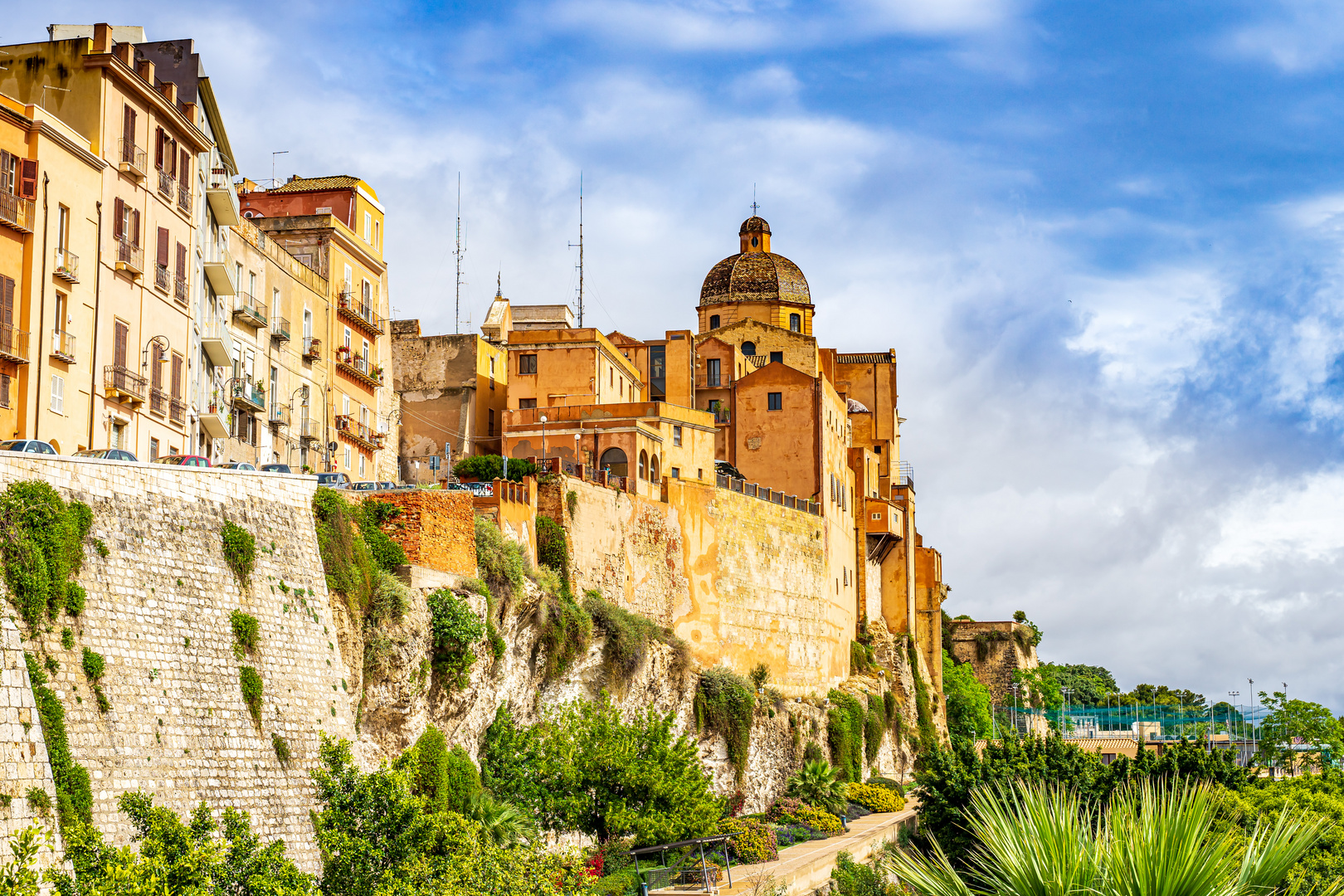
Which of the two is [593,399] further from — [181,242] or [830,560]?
[181,242]

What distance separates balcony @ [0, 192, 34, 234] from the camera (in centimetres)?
2681

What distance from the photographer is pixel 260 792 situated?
22.8m

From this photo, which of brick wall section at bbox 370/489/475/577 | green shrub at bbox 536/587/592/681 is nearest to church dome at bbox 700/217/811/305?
green shrub at bbox 536/587/592/681

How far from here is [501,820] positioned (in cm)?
3088

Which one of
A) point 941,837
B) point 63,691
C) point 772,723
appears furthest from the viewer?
point 772,723

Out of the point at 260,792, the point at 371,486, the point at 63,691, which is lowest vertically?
the point at 260,792

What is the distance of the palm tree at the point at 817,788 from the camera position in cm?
4919

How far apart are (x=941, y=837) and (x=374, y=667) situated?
18.3m

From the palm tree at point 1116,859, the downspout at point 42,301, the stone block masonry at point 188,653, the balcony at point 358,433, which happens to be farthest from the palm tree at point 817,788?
the palm tree at point 1116,859

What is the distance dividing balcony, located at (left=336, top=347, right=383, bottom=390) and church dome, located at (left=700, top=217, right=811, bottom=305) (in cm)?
2873

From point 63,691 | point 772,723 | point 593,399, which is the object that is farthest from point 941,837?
point 63,691

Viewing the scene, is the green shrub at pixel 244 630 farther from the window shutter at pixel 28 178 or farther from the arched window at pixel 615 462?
the arched window at pixel 615 462

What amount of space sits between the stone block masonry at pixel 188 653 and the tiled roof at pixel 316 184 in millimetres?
22027

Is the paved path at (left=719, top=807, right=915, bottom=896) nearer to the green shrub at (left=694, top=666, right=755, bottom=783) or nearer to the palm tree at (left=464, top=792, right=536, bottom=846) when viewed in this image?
the green shrub at (left=694, top=666, right=755, bottom=783)
